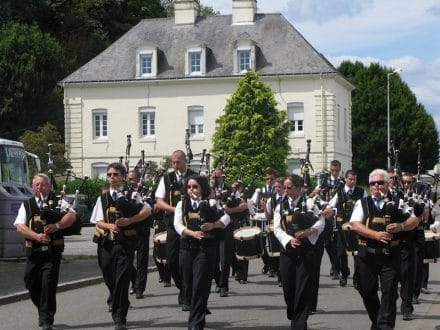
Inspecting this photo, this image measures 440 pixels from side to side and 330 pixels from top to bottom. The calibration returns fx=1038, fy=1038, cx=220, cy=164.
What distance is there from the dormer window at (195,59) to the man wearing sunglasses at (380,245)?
5133 centimetres

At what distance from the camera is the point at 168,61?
63125 millimetres

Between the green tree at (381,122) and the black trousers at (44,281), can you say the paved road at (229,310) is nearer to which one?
the black trousers at (44,281)

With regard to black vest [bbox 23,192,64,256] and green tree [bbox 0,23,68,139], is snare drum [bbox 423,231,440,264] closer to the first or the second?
black vest [bbox 23,192,64,256]

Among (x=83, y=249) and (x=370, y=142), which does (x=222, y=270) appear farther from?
(x=370, y=142)

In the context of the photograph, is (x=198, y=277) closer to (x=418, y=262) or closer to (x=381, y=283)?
(x=381, y=283)

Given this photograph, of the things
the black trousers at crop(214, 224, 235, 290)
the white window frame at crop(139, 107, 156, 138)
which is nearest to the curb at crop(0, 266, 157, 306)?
the black trousers at crop(214, 224, 235, 290)

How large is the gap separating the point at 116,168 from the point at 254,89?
141 ft

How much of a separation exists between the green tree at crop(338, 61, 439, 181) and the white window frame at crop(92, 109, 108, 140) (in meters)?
23.0

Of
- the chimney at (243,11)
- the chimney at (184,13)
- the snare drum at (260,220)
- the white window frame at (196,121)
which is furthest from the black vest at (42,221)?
the chimney at (184,13)

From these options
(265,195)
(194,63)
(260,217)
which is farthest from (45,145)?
(260,217)

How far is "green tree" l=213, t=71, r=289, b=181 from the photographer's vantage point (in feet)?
181

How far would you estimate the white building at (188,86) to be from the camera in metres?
61.1

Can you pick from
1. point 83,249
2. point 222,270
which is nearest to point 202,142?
point 83,249

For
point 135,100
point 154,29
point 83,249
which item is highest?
point 154,29
